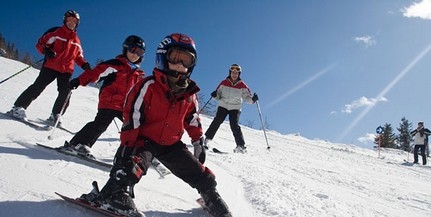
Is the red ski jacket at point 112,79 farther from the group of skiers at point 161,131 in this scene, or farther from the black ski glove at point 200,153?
the black ski glove at point 200,153

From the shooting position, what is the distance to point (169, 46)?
3.70 meters

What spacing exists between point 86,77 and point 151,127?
2.57 metres

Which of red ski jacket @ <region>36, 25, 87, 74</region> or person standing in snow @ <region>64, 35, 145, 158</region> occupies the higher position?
red ski jacket @ <region>36, 25, 87, 74</region>

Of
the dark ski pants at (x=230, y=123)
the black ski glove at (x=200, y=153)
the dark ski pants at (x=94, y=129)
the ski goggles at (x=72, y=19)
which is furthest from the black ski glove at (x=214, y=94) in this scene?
the black ski glove at (x=200, y=153)

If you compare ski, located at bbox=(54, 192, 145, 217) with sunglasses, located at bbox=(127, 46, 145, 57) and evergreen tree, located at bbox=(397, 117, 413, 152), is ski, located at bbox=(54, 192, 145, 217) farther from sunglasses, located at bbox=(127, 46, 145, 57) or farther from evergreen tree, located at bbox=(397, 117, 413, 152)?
evergreen tree, located at bbox=(397, 117, 413, 152)

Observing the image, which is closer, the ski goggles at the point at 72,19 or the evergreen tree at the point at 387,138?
Result: the ski goggles at the point at 72,19

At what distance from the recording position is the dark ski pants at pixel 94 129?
5.09m

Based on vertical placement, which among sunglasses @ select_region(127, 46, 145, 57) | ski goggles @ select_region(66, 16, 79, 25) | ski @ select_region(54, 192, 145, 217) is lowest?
ski @ select_region(54, 192, 145, 217)

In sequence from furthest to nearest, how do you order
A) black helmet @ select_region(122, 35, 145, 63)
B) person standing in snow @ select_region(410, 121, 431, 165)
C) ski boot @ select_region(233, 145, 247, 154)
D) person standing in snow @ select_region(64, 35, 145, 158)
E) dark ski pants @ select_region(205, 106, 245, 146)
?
person standing in snow @ select_region(410, 121, 431, 165) → dark ski pants @ select_region(205, 106, 245, 146) → ski boot @ select_region(233, 145, 247, 154) → black helmet @ select_region(122, 35, 145, 63) → person standing in snow @ select_region(64, 35, 145, 158)

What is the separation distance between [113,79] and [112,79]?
16 mm

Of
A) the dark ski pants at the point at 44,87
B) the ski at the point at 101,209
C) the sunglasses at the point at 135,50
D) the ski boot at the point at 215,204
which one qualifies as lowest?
the ski at the point at 101,209

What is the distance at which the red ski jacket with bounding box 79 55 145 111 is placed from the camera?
5.54m

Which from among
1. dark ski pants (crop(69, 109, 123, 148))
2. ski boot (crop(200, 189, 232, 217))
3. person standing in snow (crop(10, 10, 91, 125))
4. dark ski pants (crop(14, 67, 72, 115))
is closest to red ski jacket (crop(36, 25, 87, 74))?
person standing in snow (crop(10, 10, 91, 125))

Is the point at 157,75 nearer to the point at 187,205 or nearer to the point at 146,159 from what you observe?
the point at 146,159
